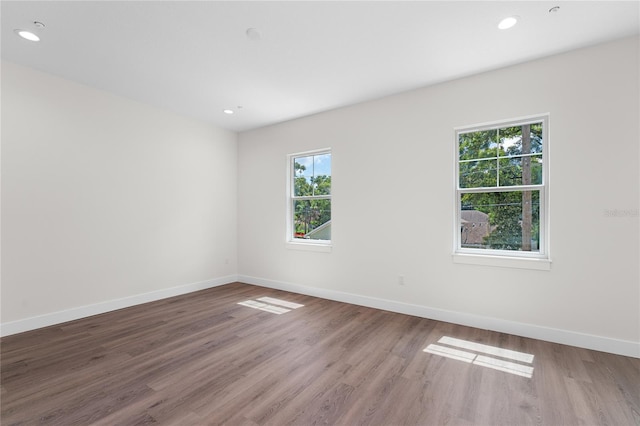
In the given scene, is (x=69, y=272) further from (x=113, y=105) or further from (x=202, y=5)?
(x=202, y=5)

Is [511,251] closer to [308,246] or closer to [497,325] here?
[497,325]

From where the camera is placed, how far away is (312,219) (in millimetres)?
4926

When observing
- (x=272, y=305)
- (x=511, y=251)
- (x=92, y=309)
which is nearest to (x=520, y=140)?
(x=511, y=251)

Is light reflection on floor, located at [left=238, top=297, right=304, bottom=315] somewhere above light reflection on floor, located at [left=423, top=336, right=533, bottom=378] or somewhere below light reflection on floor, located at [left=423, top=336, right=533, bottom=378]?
below

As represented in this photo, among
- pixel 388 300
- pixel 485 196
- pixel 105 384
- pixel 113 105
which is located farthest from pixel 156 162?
pixel 485 196

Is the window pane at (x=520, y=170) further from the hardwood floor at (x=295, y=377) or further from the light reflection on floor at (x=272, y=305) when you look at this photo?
the light reflection on floor at (x=272, y=305)

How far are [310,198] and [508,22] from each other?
130 inches

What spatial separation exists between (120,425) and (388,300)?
304 cm

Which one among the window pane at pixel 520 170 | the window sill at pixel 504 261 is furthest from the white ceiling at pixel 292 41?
the window sill at pixel 504 261

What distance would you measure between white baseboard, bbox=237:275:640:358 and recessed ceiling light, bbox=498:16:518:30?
9.39ft

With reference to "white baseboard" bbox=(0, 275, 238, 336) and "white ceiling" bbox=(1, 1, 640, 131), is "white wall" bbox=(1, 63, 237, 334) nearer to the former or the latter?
"white baseboard" bbox=(0, 275, 238, 336)

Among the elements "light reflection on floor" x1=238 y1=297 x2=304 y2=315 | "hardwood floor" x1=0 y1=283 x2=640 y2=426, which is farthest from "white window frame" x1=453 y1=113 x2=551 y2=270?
"light reflection on floor" x1=238 y1=297 x2=304 y2=315

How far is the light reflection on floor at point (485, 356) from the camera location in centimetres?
246

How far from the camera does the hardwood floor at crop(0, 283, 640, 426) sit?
1893mm
